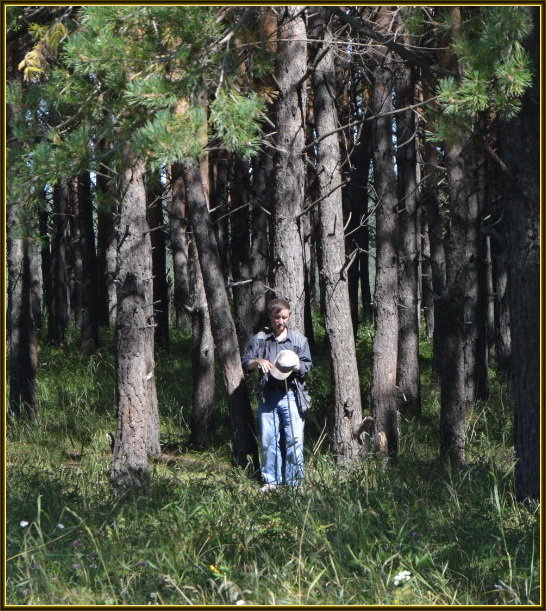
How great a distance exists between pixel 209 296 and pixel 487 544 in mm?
5037

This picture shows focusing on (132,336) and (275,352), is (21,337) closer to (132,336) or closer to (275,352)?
(132,336)

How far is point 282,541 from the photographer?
5.36 meters

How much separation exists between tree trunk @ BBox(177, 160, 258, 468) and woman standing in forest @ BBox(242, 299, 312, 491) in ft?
2.90

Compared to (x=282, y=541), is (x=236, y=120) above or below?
above

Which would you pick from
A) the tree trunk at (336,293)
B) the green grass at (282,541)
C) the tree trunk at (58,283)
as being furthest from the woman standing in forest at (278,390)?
the tree trunk at (58,283)

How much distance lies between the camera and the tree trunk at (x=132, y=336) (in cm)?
894

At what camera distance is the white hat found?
306 inches

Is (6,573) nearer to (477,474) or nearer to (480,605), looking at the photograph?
(480,605)

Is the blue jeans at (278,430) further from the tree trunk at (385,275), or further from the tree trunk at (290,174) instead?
the tree trunk at (385,275)

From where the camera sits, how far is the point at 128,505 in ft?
21.3

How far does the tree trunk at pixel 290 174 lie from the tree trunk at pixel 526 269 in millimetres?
3375

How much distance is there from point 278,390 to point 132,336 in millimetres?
2089

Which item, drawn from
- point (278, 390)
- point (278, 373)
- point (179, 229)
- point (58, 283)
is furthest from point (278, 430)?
point (58, 283)

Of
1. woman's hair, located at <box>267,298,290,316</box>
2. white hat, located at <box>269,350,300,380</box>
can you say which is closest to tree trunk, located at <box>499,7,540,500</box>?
white hat, located at <box>269,350,300,380</box>
